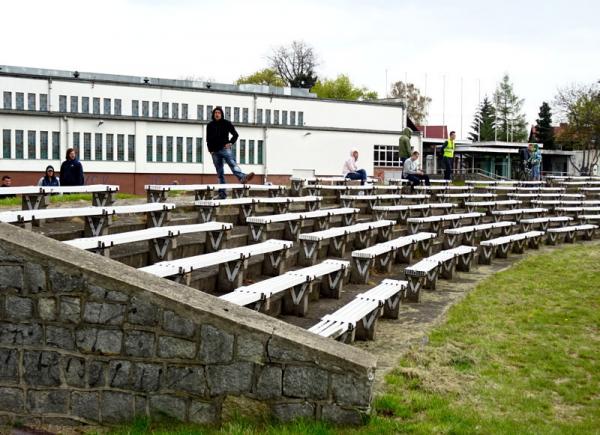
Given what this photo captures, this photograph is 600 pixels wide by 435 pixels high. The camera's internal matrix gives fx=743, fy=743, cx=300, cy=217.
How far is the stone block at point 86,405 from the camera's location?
5363 mm

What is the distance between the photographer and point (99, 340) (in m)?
5.37

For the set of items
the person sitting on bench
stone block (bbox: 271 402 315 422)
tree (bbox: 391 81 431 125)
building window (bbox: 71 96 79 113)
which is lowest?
stone block (bbox: 271 402 315 422)

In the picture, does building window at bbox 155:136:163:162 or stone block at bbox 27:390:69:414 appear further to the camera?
building window at bbox 155:136:163:162

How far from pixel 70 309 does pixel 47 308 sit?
18 cm

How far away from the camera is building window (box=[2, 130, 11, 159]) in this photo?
34.4 meters

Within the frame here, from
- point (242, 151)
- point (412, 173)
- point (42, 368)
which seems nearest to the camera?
point (42, 368)

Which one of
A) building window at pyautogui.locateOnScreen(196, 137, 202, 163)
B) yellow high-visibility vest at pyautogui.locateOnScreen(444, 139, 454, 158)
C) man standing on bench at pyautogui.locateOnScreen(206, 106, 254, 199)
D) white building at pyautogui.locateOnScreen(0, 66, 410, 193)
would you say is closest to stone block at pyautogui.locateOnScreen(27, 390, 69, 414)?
man standing on bench at pyautogui.locateOnScreen(206, 106, 254, 199)

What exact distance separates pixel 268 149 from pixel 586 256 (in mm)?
27163

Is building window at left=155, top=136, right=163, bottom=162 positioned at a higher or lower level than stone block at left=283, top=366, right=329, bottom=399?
higher

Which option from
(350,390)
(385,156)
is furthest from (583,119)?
(350,390)

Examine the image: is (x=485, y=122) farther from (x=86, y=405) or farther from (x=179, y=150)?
(x=86, y=405)

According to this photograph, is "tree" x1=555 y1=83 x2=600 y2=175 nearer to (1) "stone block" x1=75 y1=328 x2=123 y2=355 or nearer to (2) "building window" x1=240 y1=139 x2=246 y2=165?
(2) "building window" x1=240 y1=139 x2=246 y2=165

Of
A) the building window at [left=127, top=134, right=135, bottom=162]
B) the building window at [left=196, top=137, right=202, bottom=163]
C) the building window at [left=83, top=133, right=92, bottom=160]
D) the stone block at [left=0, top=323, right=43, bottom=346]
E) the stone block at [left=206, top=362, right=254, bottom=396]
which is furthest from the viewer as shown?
the building window at [left=196, top=137, right=202, bottom=163]

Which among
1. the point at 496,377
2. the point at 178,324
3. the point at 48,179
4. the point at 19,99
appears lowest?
the point at 496,377
